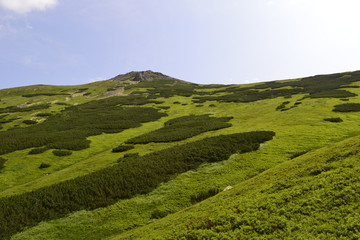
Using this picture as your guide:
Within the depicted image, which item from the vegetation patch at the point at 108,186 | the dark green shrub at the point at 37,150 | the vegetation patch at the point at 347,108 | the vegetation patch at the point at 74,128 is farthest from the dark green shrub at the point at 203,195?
the vegetation patch at the point at 347,108

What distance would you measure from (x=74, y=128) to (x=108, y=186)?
34.0 metres

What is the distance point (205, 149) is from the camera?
23609mm

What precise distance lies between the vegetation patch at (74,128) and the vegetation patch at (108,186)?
55.6ft

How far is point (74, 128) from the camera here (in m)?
48.1

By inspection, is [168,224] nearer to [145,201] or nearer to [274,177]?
[145,201]

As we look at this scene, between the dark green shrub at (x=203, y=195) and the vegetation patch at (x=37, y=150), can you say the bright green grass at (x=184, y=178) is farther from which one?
the vegetation patch at (x=37, y=150)

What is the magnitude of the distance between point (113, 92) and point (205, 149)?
90133mm

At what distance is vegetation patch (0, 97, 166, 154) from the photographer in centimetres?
3625

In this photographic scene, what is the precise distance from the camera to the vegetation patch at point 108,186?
51.0 ft

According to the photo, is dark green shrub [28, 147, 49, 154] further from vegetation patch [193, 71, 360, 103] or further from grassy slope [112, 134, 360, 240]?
vegetation patch [193, 71, 360, 103]

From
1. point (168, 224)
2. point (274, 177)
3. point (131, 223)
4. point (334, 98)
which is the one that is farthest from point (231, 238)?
point (334, 98)

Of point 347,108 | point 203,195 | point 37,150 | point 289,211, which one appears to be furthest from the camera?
point 347,108

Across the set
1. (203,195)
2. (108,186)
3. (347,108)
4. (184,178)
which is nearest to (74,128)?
(108,186)

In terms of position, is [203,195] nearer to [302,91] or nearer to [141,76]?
[302,91]
